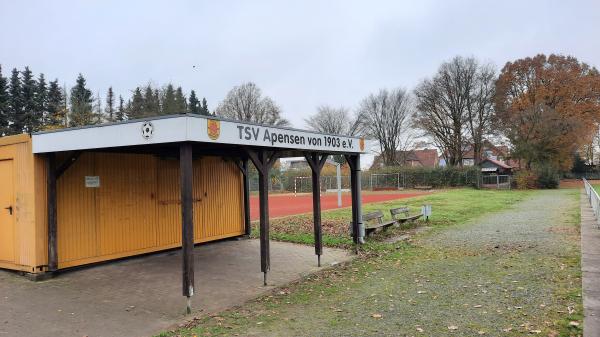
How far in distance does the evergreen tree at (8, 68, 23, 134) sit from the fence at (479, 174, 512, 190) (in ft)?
150

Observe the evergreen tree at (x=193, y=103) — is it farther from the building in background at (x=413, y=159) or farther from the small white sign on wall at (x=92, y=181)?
the small white sign on wall at (x=92, y=181)

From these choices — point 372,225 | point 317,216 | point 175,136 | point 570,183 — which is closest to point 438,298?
point 317,216

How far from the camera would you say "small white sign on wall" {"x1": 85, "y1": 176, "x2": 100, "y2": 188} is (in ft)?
30.5

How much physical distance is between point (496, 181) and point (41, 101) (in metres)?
49.0

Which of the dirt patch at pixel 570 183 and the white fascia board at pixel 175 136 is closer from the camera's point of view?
the white fascia board at pixel 175 136

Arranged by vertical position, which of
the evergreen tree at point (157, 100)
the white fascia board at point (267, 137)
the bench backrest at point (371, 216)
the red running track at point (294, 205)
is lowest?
the red running track at point (294, 205)

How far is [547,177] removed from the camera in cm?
4338

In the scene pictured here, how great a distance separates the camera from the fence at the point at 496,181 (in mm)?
46312

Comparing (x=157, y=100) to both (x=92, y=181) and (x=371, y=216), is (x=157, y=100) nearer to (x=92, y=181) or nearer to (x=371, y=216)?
(x=371, y=216)

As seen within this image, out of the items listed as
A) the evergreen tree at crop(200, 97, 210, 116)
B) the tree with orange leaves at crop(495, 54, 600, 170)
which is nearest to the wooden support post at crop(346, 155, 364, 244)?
the tree with orange leaves at crop(495, 54, 600, 170)

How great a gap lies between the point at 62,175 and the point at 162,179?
2.42m

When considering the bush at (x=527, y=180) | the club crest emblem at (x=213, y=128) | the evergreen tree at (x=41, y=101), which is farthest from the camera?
the evergreen tree at (x=41, y=101)

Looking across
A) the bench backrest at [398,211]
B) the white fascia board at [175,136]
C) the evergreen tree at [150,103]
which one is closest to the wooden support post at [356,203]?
the white fascia board at [175,136]

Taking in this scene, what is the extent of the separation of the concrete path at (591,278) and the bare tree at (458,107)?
39764 mm
